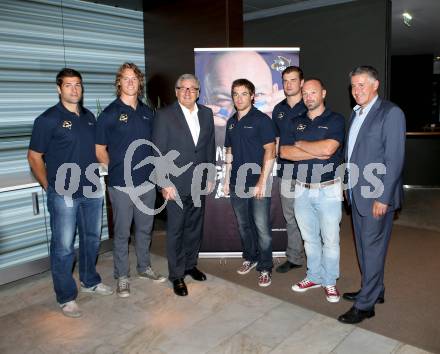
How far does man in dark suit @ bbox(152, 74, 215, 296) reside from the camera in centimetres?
314

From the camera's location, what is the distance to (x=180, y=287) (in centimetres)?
328

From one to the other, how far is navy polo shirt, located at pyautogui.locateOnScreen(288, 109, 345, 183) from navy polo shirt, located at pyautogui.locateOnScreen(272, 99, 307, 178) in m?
0.26

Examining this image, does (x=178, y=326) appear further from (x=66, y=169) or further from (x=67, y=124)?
(x=67, y=124)

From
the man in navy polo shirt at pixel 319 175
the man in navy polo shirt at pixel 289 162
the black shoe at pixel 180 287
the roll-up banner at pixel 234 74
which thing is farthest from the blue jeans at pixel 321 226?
the black shoe at pixel 180 287

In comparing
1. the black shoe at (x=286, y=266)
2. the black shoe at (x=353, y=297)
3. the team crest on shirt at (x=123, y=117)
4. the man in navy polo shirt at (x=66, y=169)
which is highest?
the team crest on shirt at (x=123, y=117)

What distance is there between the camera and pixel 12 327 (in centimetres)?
283

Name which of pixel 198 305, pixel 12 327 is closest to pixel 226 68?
pixel 198 305

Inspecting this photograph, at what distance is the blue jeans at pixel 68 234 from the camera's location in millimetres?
2867

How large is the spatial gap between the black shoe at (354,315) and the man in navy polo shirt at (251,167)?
79 centimetres

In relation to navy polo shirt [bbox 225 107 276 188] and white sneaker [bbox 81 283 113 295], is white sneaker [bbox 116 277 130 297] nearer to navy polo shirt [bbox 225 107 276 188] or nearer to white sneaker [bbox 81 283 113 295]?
white sneaker [bbox 81 283 113 295]

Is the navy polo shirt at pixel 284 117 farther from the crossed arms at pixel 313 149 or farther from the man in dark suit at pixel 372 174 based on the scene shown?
the man in dark suit at pixel 372 174

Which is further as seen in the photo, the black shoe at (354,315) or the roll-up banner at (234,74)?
the roll-up banner at (234,74)

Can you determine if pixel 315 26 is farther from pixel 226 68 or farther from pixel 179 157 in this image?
pixel 179 157

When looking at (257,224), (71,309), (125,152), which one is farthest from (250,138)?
(71,309)
